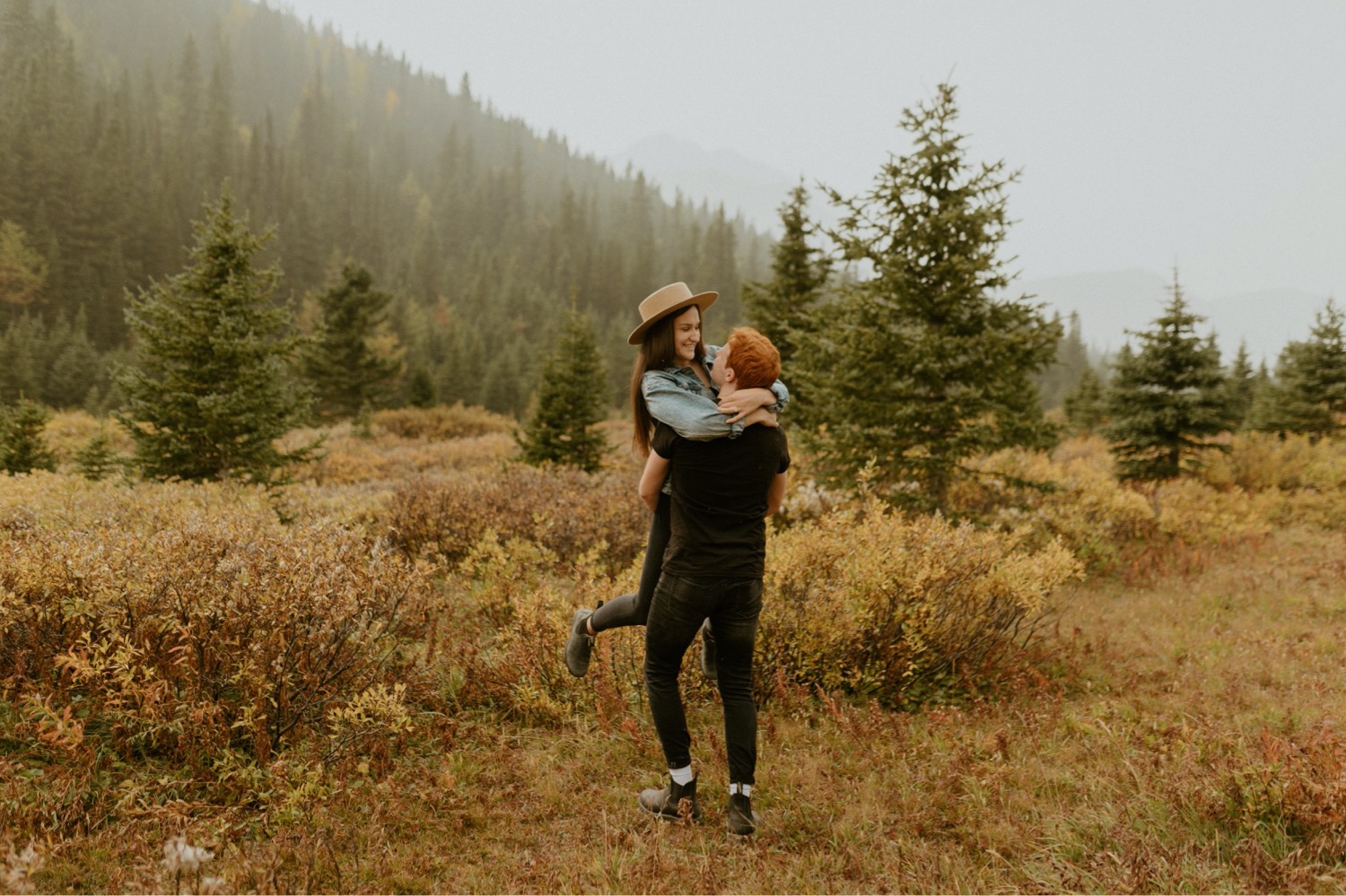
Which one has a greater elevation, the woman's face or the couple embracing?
the woman's face

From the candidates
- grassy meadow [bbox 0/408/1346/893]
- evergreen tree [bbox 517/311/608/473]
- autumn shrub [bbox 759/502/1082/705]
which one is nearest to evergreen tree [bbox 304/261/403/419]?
evergreen tree [bbox 517/311/608/473]

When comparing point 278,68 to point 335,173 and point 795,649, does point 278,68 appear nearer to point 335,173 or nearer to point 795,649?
point 335,173

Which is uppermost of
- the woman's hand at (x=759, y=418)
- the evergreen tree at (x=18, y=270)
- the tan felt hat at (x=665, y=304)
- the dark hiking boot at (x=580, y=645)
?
the evergreen tree at (x=18, y=270)

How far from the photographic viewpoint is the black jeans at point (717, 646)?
10.3ft

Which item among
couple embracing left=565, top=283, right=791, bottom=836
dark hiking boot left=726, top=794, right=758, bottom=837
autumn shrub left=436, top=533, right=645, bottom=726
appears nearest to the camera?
couple embracing left=565, top=283, right=791, bottom=836

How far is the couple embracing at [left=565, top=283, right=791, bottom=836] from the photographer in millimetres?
3014

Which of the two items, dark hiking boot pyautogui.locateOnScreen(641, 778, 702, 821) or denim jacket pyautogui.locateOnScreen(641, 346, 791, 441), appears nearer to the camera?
denim jacket pyautogui.locateOnScreen(641, 346, 791, 441)

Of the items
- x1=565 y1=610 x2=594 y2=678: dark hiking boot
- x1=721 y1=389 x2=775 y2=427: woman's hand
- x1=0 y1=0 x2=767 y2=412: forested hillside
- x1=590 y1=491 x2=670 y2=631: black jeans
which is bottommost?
x1=565 y1=610 x2=594 y2=678: dark hiking boot

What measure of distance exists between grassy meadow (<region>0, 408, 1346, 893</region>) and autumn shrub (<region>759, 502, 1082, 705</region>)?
0.08 feet

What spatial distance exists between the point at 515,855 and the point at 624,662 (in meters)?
1.90

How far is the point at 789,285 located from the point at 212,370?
12.2 m

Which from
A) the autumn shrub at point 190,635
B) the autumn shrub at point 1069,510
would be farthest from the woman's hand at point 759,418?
the autumn shrub at point 1069,510

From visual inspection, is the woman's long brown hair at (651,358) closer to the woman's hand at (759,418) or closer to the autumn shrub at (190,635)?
the woman's hand at (759,418)

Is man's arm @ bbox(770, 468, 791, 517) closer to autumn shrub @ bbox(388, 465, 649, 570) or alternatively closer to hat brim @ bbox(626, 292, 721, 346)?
hat brim @ bbox(626, 292, 721, 346)
